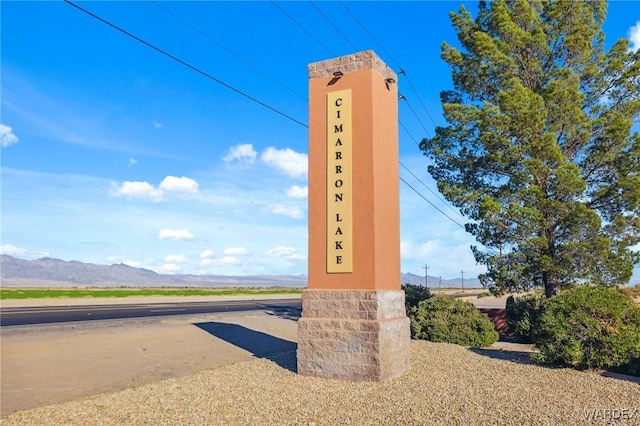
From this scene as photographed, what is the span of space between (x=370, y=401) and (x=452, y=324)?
7136 millimetres

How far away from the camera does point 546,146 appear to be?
1504 centimetres

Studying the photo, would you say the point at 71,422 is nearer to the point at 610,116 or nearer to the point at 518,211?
the point at 518,211

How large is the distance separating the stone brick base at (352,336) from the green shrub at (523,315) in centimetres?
598

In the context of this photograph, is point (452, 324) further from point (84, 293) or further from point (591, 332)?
point (84, 293)

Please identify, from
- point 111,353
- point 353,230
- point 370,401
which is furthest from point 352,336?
point 111,353

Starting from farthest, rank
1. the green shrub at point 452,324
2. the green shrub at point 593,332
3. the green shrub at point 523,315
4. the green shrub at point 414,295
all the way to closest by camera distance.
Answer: the green shrub at point 414,295 < the green shrub at point 523,315 < the green shrub at point 452,324 < the green shrub at point 593,332

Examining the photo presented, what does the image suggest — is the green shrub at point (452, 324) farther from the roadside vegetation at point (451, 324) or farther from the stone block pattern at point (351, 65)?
the stone block pattern at point (351, 65)

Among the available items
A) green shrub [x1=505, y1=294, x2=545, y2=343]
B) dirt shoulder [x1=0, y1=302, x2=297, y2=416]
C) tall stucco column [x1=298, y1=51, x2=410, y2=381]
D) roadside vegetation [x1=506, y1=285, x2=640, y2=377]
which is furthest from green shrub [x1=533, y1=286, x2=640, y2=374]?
dirt shoulder [x1=0, y1=302, x2=297, y2=416]

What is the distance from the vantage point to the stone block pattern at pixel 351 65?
10352 millimetres

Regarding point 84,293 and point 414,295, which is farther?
point 84,293

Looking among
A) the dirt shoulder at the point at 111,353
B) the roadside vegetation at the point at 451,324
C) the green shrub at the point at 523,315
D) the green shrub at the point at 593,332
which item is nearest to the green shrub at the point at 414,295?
the roadside vegetation at the point at 451,324

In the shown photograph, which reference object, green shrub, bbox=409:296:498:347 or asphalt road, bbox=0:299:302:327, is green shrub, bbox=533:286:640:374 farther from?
asphalt road, bbox=0:299:302:327

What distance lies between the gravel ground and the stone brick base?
12.1 inches

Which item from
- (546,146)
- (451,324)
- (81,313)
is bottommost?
(81,313)
